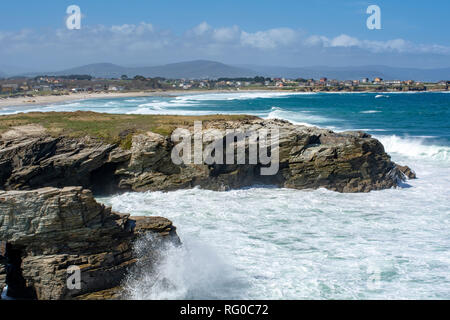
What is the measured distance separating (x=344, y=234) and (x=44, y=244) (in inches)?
375

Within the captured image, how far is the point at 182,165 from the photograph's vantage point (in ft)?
70.5

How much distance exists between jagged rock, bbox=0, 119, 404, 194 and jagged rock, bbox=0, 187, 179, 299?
10092 millimetres

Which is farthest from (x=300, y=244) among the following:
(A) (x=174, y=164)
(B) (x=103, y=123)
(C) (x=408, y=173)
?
(B) (x=103, y=123)

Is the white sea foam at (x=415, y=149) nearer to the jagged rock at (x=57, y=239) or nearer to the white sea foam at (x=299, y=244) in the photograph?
the white sea foam at (x=299, y=244)

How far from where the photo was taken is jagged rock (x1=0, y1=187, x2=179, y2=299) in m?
10.1

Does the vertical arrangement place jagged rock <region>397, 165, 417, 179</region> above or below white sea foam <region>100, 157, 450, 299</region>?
above

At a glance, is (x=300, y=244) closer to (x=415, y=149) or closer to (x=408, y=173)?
(x=408, y=173)

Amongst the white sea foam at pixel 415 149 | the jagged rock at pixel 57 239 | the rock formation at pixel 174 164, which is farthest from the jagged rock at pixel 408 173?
the jagged rock at pixel 57 239

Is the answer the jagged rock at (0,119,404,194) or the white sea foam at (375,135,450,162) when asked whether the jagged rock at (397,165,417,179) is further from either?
the white sea foam at (375,135,450,162)


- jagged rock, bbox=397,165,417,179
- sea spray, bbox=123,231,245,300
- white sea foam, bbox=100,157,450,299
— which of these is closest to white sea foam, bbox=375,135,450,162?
jagged rock, bbox=397,165,417,179

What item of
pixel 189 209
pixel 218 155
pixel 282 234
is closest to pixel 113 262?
pixel 282 234

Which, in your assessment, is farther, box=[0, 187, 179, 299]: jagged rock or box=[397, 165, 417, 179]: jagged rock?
box=[397, 165, 417, 179]: jagged rock

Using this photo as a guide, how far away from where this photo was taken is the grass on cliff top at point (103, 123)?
21656mm

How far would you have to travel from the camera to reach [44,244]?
33.5 feet
